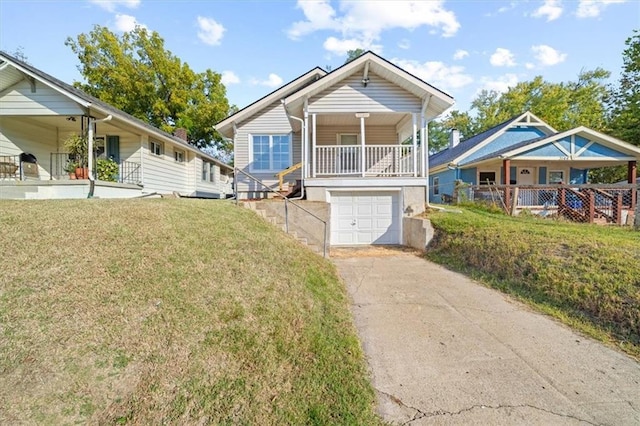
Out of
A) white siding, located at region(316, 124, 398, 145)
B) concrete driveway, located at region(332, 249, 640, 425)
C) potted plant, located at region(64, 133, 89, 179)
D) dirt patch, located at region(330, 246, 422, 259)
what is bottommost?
concrete driveway, located at region(332, 249, 640, 425)

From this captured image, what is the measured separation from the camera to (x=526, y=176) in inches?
676

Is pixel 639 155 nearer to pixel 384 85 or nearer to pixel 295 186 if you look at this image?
pixel 384 85

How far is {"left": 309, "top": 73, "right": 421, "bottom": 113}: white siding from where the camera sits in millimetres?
10367

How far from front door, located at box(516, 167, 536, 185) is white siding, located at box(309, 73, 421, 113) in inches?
419

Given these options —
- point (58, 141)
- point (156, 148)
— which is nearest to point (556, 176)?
point (156, 148)

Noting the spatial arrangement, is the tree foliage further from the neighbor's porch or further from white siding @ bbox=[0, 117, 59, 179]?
white siding @ bbox=[0, 117, 59, 179]

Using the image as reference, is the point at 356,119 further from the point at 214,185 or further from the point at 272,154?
the point at 214,185

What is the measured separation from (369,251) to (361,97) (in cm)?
546

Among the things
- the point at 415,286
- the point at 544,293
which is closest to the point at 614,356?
the point at 544,293

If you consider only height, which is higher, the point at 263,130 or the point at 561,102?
the point at 561,102

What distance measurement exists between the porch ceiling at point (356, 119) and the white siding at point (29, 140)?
428 inches

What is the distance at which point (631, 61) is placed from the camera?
72.0 ft

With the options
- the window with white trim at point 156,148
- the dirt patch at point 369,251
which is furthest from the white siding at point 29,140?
the dirt patch at point 369,251

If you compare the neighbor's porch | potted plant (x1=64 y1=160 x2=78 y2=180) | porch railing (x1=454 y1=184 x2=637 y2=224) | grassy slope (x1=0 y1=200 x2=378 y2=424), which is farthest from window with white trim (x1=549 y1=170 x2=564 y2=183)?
potted plant (x1=64 y1=160 x2=78 y2=180)
